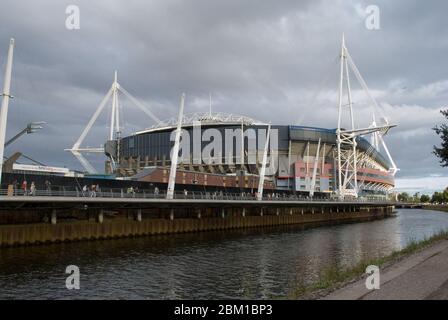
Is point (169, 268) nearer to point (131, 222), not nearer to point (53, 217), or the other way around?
point (53, 217)

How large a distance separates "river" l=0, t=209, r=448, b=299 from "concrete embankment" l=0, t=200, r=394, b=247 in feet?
5.81

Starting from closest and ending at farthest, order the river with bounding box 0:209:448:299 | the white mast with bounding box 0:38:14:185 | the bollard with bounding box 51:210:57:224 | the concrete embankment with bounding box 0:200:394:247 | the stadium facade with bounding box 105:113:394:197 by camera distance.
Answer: the river with bounding box 0:209:448:299
the white mast with bounding box 0:38:14:185
the concrete embankment with bounding box 0:200:394:247
the bollard with bounding box 51:210:57:224
the stadium facade with bounding box 105:113:394:197

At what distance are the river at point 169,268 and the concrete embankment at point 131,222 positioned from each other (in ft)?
5.81

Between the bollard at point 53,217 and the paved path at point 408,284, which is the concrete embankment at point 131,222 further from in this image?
the paved path at point 408,284

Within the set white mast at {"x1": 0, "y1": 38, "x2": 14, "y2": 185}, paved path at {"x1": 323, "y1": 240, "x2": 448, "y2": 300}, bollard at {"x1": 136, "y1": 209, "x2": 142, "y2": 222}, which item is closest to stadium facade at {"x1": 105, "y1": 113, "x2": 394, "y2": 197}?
bollard at {"x1": 136, "y1": 209, "x2": 142, "y2": 222}

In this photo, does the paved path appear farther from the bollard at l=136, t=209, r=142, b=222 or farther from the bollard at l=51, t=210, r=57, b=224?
the bollard at l=136, t=209, r=142, b=222

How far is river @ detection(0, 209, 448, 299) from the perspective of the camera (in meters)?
22.7

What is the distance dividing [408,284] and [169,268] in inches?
721

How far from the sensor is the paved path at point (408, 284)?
14.1 metres

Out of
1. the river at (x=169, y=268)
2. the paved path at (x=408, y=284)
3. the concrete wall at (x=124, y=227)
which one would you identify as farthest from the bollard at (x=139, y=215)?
the paved path at (x=408, y=284)

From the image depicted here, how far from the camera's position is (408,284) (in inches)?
625

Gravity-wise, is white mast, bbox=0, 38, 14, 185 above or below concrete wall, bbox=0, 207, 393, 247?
above
